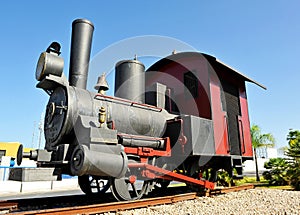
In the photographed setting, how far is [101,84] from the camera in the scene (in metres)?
5.80

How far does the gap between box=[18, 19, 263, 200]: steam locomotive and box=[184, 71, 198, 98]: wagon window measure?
0.03m

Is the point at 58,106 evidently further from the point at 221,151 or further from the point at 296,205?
the point at 296,205

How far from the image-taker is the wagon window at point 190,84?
788 cm

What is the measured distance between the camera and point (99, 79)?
597 centimetres

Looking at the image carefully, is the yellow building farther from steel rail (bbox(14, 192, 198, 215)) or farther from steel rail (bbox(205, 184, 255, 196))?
steel rail (bbox(14, 192, 198, 215))

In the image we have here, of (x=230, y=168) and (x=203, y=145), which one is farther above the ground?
(x=203, y=145)

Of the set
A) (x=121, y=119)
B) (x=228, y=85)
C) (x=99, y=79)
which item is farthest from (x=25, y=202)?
(x=228, y=85)

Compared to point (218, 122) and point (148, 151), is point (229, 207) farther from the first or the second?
point (218, 122)

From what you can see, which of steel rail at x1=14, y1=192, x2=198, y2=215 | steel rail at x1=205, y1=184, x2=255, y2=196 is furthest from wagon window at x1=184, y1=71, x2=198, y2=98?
steel rail at x1=14, y1=192, x2=198, y2=215

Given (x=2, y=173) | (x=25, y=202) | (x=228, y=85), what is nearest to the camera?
(x=25, y=202)

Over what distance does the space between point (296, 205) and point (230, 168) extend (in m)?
2.08

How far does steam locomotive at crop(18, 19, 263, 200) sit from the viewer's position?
4613 mm

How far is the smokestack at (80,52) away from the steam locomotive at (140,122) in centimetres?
2

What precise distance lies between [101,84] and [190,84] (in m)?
3.39
